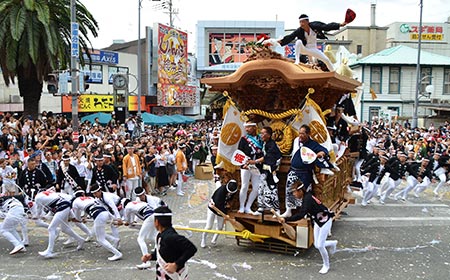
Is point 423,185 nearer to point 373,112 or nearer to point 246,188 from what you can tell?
point 246,188

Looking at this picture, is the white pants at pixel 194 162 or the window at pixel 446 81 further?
the window at pixel 446 81

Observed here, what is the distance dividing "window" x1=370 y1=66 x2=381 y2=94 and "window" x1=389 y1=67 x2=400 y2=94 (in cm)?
91

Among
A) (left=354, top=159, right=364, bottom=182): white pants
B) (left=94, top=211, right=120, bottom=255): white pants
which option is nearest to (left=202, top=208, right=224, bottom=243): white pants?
(left=94, top=211, right=120, bottom=255): white pants

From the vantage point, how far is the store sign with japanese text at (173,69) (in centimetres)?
3644

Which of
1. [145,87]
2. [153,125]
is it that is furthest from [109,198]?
[145,87]

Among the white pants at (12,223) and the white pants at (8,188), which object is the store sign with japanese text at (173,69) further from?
the white pants at (12,223)

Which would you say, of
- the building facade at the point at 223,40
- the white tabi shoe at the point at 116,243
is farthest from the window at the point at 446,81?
the white tabi shoe at the point at 116,243

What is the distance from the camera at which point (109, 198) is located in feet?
27.6

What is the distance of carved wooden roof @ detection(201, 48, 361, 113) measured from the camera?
7.75 m

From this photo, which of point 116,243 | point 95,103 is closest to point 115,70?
point 95,103

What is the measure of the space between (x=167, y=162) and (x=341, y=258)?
7886mm

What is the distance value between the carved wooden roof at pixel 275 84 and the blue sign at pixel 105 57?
26.1 m

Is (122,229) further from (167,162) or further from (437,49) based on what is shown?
(437,49)

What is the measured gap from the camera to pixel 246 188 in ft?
27.5
